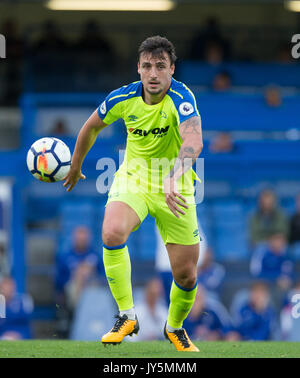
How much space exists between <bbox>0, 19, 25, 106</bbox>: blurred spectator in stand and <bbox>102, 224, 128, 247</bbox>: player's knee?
10.9m

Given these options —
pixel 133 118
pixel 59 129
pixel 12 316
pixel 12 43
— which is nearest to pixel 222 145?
pixel 59 129

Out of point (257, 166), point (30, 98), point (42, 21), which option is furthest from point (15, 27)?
point (257, 166)

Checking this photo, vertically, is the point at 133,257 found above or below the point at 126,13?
below

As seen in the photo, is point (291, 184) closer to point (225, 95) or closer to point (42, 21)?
point (225, 95)

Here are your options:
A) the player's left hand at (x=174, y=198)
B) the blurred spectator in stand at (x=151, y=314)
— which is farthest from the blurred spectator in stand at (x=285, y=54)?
the player's left hand at (x=174, y=198)

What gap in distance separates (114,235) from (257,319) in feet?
18.3

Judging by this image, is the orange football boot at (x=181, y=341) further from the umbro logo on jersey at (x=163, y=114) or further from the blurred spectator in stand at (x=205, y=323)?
the blurred spectator in stand at (x=205, y=323)

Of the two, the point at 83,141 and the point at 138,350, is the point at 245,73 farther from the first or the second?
the point at 138,350

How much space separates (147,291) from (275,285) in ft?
7.55

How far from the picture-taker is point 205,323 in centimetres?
1109

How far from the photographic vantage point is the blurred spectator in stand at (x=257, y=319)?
1140cm

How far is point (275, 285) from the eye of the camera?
41.3ft

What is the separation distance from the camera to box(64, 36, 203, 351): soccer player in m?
6.42

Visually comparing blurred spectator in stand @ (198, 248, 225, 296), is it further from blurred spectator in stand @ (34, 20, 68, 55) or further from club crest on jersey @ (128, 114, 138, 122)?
blurred spectator in stand @ (34, 20, 68, 55)
